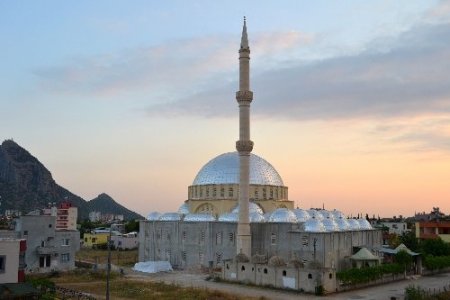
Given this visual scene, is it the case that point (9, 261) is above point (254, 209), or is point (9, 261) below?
below

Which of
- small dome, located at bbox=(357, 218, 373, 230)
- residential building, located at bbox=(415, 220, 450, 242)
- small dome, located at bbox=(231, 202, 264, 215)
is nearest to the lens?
small dome, located at bbox=(231, 202, 264, 215)

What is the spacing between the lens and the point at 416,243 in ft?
165

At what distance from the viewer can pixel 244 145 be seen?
4419 cm

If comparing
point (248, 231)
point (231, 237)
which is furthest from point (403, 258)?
point (231, 237)

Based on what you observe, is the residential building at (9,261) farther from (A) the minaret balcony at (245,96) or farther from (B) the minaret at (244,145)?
(A) the minaret balcony at (245,96)

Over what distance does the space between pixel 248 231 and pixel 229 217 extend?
4.14 metres

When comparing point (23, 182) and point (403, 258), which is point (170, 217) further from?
point (23, 182)

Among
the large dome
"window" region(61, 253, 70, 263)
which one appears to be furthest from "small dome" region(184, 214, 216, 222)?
"window" region(61, 253, 70, 263)

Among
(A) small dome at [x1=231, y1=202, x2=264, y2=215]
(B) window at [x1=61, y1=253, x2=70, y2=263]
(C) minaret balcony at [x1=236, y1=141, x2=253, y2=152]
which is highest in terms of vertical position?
(C) minaret balcony at [x1=236, y1=141, x2=253, y2=152]

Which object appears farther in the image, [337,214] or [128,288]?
[337,214]

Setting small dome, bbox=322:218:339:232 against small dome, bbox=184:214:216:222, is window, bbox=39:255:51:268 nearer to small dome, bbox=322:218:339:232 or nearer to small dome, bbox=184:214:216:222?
small dome, bbox=184:214:216:222

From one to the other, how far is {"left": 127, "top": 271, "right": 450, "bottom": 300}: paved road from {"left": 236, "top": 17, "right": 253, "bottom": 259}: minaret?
480 cm

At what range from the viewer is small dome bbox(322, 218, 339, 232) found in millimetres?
44566

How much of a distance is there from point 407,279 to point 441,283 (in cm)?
331
